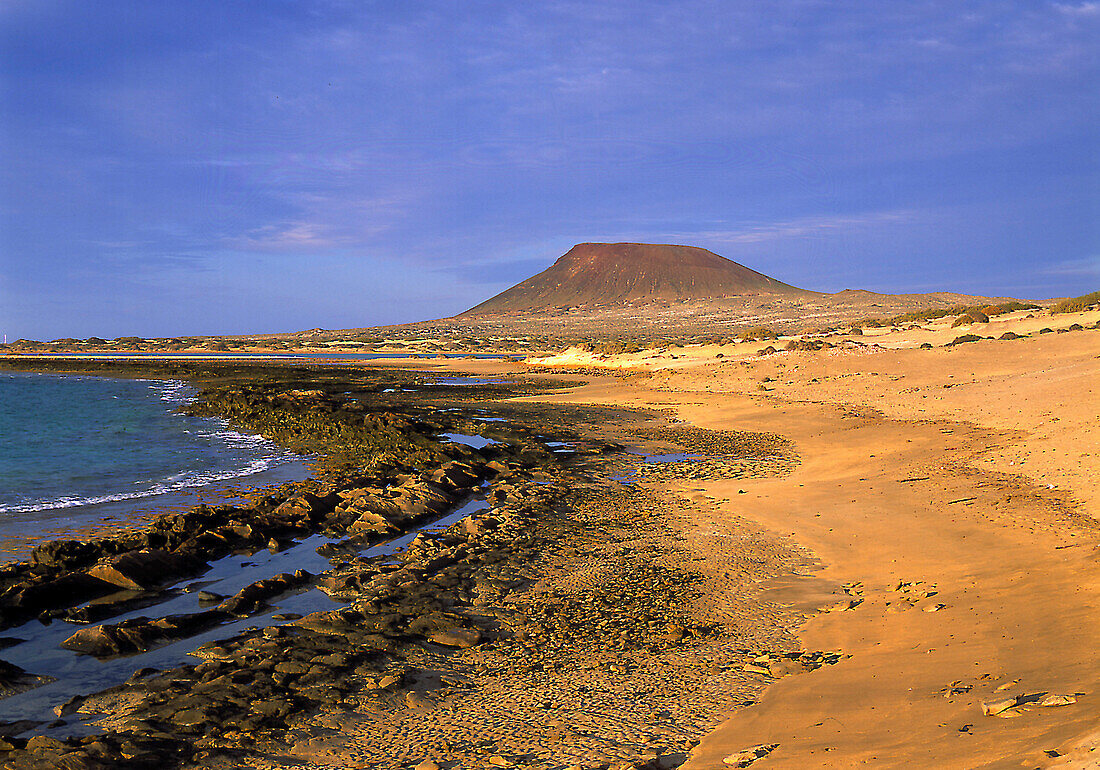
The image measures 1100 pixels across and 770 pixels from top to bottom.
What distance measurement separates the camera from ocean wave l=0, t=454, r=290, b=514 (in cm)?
1449

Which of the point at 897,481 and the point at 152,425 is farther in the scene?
the point at 152,425

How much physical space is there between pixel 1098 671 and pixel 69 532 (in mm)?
14692

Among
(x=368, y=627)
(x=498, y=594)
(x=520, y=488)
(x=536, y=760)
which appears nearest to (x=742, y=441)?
(x=520, y=488)

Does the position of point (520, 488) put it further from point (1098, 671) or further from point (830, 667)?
point (1098, 671)

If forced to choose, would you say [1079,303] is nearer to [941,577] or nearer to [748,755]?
[941,577]

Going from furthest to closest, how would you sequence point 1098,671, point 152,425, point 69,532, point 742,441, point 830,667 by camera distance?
1. point 152,425
2. point 742,441
3. point 69,532
4. point 830,667
5. point 1098,671

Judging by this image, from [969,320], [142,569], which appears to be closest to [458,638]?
[142,569]

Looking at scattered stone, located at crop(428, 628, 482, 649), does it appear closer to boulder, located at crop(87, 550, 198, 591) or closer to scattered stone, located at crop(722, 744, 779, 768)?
scattered stone, located at crop(722, 744, 779, 768)

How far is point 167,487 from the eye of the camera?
16.4 m

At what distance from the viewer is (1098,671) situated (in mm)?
5602

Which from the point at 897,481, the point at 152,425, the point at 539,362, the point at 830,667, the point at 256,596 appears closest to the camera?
the point at 830,667

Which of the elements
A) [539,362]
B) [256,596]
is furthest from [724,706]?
[539,362]

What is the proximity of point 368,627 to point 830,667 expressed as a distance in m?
4.89

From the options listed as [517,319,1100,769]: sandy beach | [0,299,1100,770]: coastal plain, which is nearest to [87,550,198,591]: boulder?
[0,299,1100,770]: coastal plain
